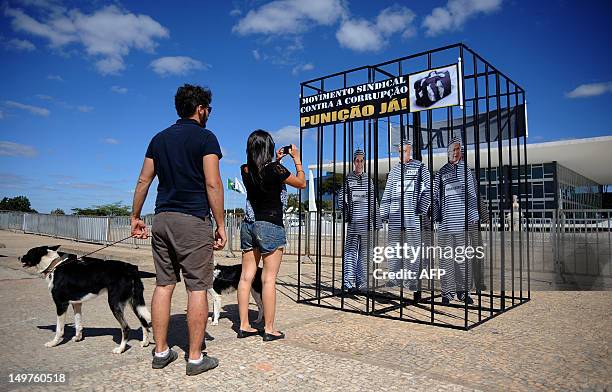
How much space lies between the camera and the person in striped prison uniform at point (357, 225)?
668 cm

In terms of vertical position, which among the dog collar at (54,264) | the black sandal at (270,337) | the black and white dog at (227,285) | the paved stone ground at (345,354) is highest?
the dog collar at (54,264)

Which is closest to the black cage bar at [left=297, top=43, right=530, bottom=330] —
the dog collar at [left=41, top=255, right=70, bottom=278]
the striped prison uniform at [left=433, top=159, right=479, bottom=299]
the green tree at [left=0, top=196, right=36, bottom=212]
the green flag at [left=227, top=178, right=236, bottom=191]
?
the striped prison uniform at [left=433, top=159, right=479, bottom=299]

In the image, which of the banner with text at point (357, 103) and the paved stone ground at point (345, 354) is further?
the banner with text at point (357, 103)

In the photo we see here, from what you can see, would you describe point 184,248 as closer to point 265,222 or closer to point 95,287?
point 265,222

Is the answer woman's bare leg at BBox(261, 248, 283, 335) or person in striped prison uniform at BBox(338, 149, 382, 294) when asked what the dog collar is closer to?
woman's bare leg at BBox(261, 248, 283, 335)

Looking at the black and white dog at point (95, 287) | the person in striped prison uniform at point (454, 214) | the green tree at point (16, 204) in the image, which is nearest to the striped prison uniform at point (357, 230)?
the person in striped prison uniform at point (454, 214)

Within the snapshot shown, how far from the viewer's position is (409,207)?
6.36 metres

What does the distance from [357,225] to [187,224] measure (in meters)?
3.95

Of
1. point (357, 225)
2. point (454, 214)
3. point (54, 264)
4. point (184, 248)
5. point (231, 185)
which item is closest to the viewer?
point (184, 248)

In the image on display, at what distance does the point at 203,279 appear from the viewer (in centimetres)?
333

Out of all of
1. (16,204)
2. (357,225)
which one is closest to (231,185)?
(357,225)

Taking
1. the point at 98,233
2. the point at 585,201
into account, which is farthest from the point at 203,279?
the point at 585,201

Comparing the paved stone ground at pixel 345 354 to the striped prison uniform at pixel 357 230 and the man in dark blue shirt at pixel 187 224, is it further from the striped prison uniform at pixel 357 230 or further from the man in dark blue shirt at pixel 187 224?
the striped prison uniform at pixel 357 230

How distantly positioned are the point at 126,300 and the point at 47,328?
1.41m
